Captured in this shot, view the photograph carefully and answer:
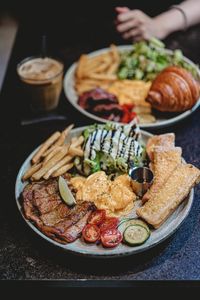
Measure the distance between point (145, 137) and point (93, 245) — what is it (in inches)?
32.5

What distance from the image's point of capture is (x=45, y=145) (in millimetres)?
2641

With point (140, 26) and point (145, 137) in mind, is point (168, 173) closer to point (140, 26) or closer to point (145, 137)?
point (145, 137)

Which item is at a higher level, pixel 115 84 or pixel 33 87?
pixel 33 87

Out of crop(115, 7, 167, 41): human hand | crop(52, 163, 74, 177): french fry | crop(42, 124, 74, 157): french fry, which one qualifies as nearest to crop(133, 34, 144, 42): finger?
crop(115, 7, 167, 41): human hand

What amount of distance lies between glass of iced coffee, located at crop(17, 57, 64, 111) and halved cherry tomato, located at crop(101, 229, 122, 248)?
1122mm

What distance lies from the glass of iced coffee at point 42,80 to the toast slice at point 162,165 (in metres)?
0.82

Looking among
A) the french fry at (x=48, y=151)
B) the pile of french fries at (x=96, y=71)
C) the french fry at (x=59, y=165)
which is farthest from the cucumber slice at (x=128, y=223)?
the pile of french fries at (x=96, y=71)

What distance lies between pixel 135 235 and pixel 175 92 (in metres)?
1.11

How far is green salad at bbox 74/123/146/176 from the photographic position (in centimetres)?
252

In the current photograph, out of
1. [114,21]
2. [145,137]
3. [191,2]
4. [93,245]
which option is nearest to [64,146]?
[145,137]

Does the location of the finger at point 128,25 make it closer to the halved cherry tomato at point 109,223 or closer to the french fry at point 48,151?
the french fry at point 48,151

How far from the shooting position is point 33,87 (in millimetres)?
2930

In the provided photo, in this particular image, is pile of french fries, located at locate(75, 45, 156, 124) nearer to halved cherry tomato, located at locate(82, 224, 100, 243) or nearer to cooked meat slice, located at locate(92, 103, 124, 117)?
cooked meat slice, located at locate(92, 103, 124, 117)

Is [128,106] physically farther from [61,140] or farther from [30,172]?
[30,172]
